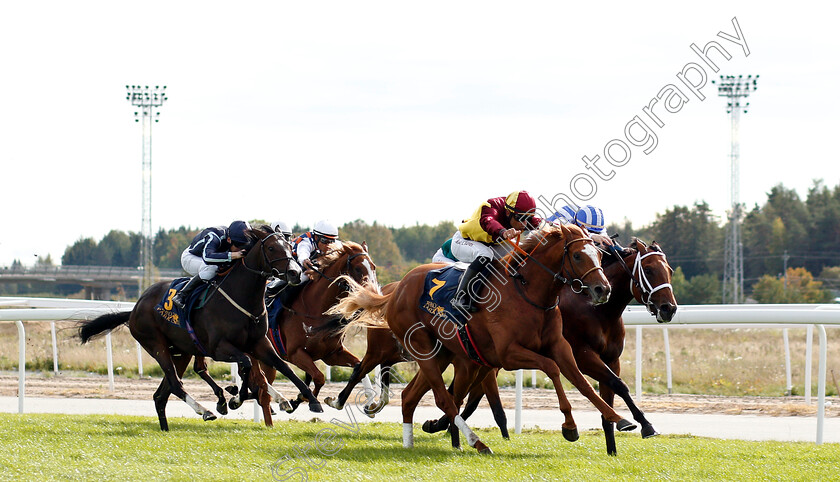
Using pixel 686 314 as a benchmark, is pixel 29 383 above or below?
below

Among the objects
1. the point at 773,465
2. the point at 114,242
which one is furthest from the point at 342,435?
the point at 114,242

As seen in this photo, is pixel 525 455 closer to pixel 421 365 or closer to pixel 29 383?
pixel 421 365

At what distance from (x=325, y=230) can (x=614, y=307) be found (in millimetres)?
3693

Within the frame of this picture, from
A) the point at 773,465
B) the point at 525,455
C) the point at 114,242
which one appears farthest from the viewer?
the point at 114,242

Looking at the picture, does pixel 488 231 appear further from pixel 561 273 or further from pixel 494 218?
pixel 561 273

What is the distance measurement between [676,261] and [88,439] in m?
52.3

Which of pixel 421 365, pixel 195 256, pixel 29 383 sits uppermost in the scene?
pixel 195 256

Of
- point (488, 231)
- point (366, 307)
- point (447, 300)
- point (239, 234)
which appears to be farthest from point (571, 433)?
point (239, 234)

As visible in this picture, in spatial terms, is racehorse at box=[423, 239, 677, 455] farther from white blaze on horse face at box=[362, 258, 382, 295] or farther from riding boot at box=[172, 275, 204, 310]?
riding boot at box=[172, 275, 204, 310]

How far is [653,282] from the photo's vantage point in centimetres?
657

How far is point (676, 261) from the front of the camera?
55875 millimetres

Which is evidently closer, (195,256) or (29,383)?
(195,256)

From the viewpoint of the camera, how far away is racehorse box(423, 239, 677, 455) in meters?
6.50

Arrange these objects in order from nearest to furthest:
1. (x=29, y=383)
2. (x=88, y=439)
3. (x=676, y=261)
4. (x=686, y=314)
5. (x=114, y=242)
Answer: (x=88, y=439), (x=686, y=314), (x=29, y=383), (x=676, y=261), (x=114, y=242)
